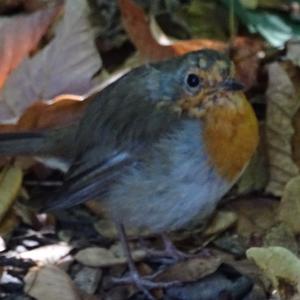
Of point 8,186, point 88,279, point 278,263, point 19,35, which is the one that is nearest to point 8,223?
point 8,186

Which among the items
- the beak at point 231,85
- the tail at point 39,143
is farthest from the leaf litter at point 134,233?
the beak at point 231,85

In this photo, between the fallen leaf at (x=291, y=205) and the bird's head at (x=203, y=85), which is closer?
the bird's head at (x=203, y=85)

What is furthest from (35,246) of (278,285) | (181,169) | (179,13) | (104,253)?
(179,13)

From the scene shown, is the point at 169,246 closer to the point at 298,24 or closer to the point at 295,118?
the point at 295,118

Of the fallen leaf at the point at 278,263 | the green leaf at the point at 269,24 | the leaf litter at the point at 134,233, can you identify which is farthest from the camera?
the green leaf at the point at 269,24

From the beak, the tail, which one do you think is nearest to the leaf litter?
the tail

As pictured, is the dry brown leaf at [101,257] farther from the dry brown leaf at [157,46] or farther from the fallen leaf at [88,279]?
the dry brown leaf at [157,46]

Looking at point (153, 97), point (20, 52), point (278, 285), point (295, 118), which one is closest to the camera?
point (278, 285)
